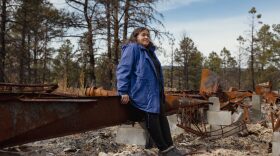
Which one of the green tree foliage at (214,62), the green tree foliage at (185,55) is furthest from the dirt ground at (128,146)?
the green tree foliage at (214,62)

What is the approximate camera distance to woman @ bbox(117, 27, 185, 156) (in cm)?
497

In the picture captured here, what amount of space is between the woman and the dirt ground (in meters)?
1.02

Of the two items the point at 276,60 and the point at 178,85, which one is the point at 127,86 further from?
the point at 178,85

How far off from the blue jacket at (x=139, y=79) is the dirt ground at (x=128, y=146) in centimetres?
123

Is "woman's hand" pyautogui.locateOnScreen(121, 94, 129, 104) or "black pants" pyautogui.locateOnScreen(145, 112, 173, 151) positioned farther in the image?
"black pants" pyautogui.locateOnScreen(145, 112, 173, 151)

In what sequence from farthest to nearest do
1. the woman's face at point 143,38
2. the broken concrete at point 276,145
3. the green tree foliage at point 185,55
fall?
the green tree foliage at point 185,55 → the broken concrete at point 276,145 → the woman's face at point 143,38

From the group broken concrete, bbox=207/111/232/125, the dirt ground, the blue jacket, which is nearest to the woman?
the blue jacket

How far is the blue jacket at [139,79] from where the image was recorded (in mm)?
4965

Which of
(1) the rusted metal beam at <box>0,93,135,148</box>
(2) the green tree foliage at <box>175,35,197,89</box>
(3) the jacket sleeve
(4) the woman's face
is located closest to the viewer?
(1) the rusted metal beam at <box>0,93,135,148</box>

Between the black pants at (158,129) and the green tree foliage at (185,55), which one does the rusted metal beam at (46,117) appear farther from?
the green tree foliage at (185,55)

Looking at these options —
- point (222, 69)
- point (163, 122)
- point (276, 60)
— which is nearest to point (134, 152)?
point (163, 122)

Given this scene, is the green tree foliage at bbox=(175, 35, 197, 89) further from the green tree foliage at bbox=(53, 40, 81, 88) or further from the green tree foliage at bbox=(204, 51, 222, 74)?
the green tree foliage at bbox=(53, 40, 81, 88)

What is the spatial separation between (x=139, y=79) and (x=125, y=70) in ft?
0.61

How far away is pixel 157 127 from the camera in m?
5.17
